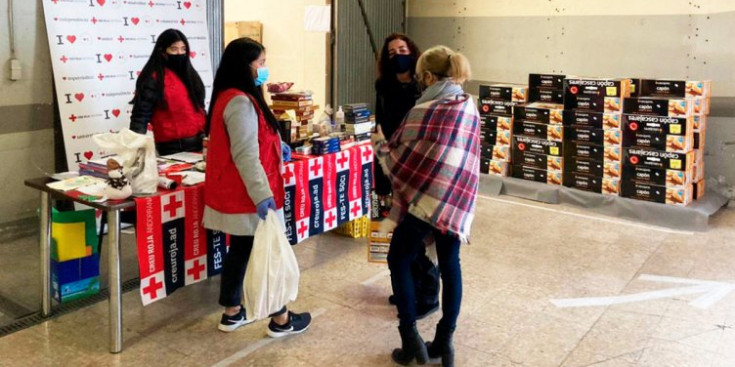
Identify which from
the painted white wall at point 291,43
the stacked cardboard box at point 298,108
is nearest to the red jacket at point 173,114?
the stacked cardboard box at point 298,108

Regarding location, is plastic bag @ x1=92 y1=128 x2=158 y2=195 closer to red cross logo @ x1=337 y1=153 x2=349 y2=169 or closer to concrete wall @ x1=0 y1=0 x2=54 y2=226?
red cross logo @ x1=337 y1=153 x2=349 y2=169

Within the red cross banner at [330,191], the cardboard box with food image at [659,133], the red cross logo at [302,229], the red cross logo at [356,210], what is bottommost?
the red cross logo at [302,229]

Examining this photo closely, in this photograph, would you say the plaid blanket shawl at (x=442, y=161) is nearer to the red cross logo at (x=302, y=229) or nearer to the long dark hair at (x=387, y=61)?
the long dark hair at (x=387, y=61)

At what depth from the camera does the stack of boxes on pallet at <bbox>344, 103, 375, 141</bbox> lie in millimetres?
4164

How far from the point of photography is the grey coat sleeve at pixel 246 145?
2736 mm

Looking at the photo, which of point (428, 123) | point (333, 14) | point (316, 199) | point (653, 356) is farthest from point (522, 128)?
point (428, 123)

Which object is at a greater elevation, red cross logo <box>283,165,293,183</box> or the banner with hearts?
the banner with hearts

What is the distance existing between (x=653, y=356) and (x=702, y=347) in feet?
0.96

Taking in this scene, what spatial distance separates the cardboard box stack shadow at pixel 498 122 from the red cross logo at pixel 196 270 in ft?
12.3

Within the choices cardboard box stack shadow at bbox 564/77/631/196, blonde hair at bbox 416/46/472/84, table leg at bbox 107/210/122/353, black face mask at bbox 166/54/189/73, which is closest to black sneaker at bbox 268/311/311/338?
table leg at bbox 107/210/122/353

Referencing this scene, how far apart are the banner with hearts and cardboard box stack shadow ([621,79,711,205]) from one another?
12.6 ft

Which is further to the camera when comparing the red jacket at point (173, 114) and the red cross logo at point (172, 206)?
the red jacket at point (173, 114)

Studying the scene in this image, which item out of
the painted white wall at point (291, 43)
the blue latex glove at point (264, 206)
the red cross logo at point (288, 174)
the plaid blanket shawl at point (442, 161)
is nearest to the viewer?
the plaid blanket shawl at point (442, 161)

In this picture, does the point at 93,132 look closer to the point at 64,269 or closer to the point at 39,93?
the point at 39,93
